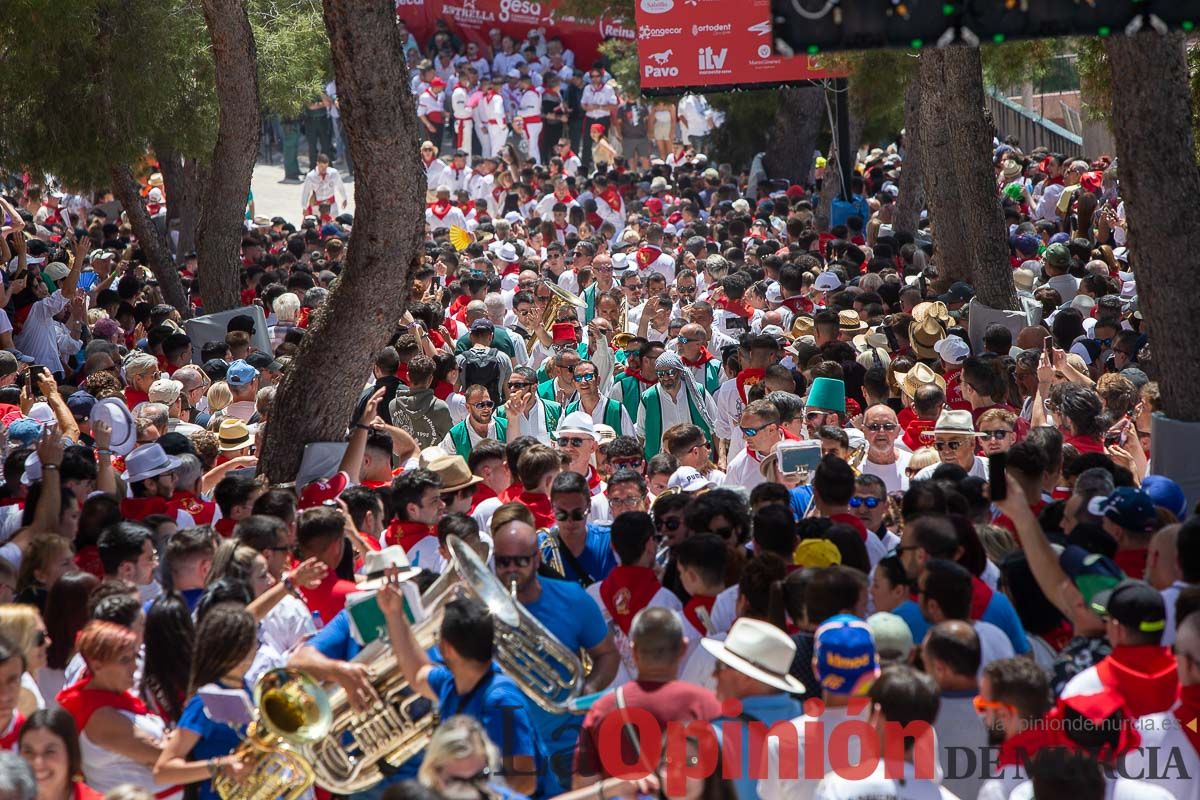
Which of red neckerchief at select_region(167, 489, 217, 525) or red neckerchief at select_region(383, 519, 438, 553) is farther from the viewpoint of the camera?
red neckerchief at select_region(167, 489, 217, 525)

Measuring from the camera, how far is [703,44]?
21234 millimetres

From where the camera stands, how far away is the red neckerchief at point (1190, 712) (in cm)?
500

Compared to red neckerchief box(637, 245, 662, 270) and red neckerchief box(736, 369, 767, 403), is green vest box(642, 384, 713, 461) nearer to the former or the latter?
red neckerchief box(736, 369, 767, 403)

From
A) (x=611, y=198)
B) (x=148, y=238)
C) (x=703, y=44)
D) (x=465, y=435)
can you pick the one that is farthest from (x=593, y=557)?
(x=611, y=198)

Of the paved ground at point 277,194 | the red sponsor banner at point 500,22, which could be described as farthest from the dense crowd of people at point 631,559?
the red sponsor banner at point 500,22

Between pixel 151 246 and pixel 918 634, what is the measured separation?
38.3 ft

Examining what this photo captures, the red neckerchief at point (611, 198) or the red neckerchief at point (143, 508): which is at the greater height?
the red neckerchief at point (143, 508)

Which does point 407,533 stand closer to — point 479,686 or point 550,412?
point 479,686

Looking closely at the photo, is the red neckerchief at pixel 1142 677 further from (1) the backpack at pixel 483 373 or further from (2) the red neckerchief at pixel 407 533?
(1) the backpack at pixel 483 373

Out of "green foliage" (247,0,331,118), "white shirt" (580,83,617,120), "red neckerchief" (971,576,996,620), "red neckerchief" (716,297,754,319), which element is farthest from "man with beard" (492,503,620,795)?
"white shirt" (580,83,617,120)

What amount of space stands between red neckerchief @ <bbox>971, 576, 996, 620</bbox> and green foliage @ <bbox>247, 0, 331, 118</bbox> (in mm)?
13483

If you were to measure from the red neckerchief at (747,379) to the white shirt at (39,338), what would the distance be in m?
6.50

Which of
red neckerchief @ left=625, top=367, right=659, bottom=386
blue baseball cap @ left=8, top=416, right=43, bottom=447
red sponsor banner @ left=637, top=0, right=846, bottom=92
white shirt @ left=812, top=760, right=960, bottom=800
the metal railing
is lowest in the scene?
the metal railing

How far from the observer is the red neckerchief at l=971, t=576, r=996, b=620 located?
5.72m
